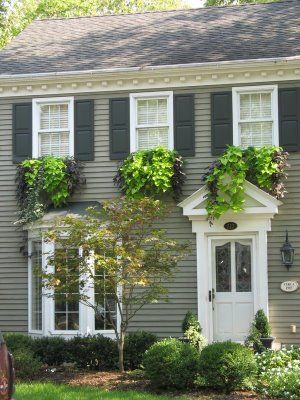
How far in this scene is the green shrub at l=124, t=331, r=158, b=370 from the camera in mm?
11562

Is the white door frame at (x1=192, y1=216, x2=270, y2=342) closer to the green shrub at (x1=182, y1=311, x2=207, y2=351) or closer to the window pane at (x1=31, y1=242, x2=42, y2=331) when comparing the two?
the green shrub at (x1=182, y1=311, x2=207, y2=351)

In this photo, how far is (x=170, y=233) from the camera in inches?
544

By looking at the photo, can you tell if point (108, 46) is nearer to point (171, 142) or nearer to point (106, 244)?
point (171, 142)

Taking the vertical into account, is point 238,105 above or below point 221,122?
above

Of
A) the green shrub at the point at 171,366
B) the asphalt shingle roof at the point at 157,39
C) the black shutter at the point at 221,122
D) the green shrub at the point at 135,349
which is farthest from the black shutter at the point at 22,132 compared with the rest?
the green shrub at the point at 171,366

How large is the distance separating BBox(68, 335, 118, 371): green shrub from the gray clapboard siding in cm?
211

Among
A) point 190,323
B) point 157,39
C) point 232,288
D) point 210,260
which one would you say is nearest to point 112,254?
point 190,323

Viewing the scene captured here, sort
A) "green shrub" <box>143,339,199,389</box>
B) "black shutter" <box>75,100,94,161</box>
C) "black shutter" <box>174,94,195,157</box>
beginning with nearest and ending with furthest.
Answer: "green shrub" <box>143,339,199,389</box> < "black shutter" <box>174,94,195,157</box> < "black shutter" <box>75,100,94,161</box>

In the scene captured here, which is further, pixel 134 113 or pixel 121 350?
pixel 134 113

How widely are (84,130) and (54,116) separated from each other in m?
0.75

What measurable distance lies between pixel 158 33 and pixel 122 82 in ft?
9.11

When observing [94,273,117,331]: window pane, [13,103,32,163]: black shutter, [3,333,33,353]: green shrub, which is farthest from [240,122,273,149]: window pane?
[3,333,33,353]: green shrub

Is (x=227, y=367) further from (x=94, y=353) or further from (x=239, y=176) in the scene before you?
(x=239, y=176)

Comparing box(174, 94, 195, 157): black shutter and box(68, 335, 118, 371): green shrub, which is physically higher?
box(174, 94, 195, 157): black shutter
